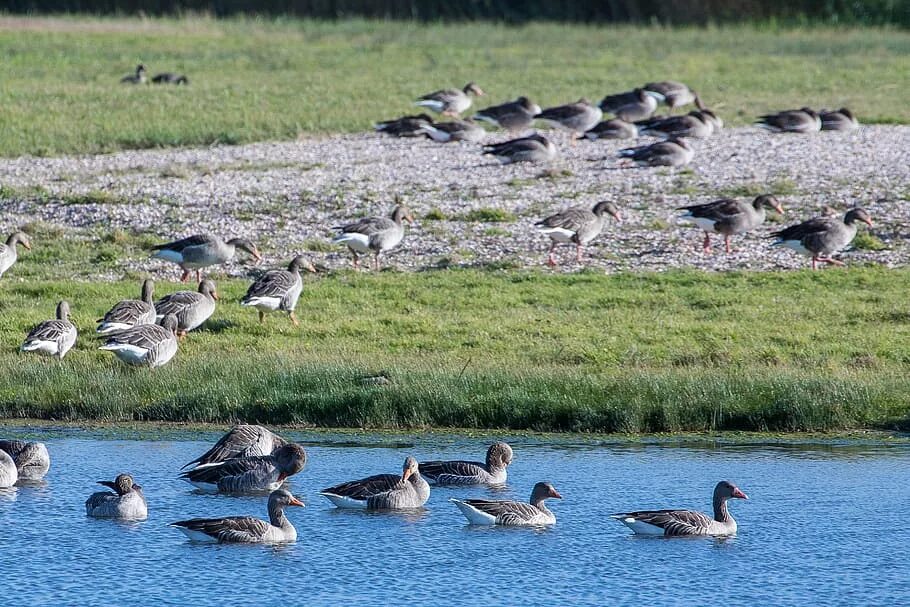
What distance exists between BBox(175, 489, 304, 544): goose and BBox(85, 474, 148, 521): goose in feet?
1.55

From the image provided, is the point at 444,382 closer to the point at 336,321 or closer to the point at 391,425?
the point at 391,425

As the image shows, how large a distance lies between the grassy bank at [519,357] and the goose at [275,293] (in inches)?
15.3

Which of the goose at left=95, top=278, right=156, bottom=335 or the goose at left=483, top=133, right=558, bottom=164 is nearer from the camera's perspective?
the goose at left=95, top=278, right=156, bottom=335

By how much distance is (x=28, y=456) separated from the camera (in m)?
14.6

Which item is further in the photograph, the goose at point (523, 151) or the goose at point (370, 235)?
the goose at point (523, 151)

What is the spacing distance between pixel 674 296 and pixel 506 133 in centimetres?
1663

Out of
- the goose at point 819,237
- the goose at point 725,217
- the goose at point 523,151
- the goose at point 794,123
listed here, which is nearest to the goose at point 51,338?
the goose at point 725,217

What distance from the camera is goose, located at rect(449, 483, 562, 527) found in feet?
44.4

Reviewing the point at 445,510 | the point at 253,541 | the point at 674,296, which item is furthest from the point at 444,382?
the point at 674,296

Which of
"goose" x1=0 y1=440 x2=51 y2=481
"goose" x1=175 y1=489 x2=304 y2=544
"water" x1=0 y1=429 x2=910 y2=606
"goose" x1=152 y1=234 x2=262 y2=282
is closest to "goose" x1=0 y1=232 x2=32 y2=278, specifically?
"goose" x1=152 y1=234 x2=262 y2=282

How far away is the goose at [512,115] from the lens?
38531mm

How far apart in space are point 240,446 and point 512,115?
24652 millimetres

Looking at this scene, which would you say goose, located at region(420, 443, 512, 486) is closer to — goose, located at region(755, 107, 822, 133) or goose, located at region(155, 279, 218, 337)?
goose, located at region(155, 279, 218, 337)

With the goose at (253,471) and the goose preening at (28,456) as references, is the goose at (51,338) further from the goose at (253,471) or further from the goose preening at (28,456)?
the goose at (253,471)
